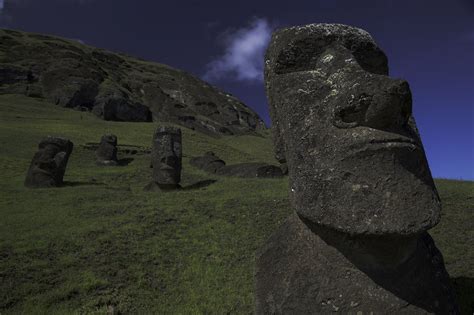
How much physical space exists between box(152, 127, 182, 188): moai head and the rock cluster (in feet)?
11.6

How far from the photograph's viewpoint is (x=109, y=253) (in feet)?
30.8

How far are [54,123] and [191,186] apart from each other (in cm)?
2903

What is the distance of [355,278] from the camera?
301 centimetres

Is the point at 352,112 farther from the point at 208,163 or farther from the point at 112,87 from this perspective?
the point at 112,87

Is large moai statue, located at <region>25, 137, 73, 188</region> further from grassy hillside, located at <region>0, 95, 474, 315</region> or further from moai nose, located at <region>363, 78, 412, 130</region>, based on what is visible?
moai nose, located at <region>363, 78, 412, 130</region>

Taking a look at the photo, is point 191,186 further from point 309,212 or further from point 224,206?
point 309,212

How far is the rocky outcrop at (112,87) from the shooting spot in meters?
64.5

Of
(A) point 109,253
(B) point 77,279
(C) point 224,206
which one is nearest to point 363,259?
(B) point 77,279

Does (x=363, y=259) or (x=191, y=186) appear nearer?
(x=363, y=259)

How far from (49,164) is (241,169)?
29.6 ft

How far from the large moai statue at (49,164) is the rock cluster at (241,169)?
7.84 m

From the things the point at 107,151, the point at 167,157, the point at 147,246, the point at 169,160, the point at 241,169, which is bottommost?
the point at 147,246

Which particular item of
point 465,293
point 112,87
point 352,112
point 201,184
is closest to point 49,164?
point 201,184

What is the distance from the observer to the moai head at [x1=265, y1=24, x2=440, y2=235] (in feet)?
9.12
